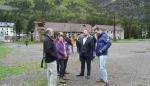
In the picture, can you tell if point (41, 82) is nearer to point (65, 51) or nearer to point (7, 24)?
point (65, 51)

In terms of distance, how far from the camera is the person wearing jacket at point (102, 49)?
12633mm

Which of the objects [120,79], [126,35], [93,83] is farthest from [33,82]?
[126,35]

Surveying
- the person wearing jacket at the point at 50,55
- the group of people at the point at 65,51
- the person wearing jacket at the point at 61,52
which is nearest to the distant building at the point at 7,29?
the group of people at the point at 65,51

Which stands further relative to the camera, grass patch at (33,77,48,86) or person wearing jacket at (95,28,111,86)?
grass patch at (33,77,48,86)

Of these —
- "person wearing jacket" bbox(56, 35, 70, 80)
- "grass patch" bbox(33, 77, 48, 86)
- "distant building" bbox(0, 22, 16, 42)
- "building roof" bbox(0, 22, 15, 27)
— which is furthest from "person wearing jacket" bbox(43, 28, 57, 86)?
"building roof" bbox(0, 22, 15, 27)

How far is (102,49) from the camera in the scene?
41.4 feet

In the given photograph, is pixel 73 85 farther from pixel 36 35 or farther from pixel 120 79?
pixel 36 35

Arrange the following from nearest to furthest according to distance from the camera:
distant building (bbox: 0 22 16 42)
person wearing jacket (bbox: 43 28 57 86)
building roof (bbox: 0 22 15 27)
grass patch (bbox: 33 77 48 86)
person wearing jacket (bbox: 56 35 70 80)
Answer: person wearing jacket (bbox: 43 28 57 86) → grass patch (bbox: 33 77 48 86) → person wearing jacket (bbox: 56 35 70 80) → distant building (bbox: 0 22 16 42) → building roof (bbox: 0 22 15 27)

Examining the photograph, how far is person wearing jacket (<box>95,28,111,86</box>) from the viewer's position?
12.6m

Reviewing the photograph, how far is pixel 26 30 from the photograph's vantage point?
131 m

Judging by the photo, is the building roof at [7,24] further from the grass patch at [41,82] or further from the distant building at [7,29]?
the grass patch at [41,82]

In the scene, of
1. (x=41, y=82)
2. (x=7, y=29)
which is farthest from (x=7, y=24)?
(x=41, y=82)

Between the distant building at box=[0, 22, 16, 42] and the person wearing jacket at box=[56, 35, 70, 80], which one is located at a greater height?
the person wearing jacket at box=[56, 35, 70, 80]

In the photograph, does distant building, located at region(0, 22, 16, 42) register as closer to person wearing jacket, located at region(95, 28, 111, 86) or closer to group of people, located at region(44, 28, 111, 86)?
Result: group of people, located at region(44, 28, 111, 86)
